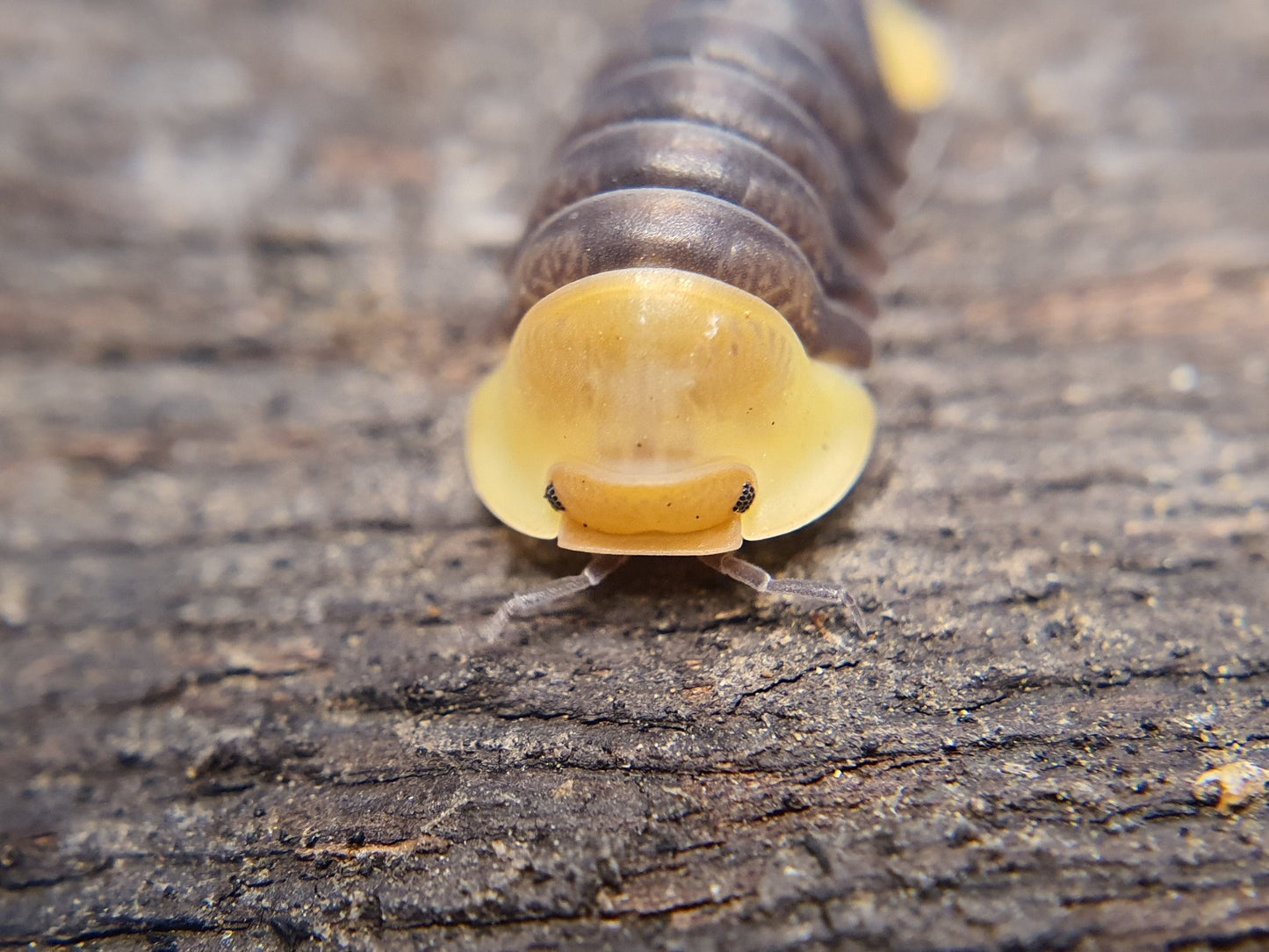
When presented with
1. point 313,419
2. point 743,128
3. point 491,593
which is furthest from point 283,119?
point 491,593

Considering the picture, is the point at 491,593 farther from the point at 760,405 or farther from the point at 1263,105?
the point at 1263,105

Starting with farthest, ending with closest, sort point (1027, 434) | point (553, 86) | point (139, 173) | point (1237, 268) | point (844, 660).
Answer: point (553, 86) < point (139, 173) < point (1237, 268) < point (1027, 434) < point (844, 660)

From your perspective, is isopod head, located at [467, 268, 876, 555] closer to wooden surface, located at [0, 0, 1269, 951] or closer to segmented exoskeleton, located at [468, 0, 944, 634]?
segmented exoskeleton, located at [468, 0, 944, 634]

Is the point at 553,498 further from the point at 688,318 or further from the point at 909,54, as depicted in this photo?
the point at 909,54

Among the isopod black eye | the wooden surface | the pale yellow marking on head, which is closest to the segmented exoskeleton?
the isopod black eye

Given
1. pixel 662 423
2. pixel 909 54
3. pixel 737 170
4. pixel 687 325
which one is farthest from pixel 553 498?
pixel 909 54
